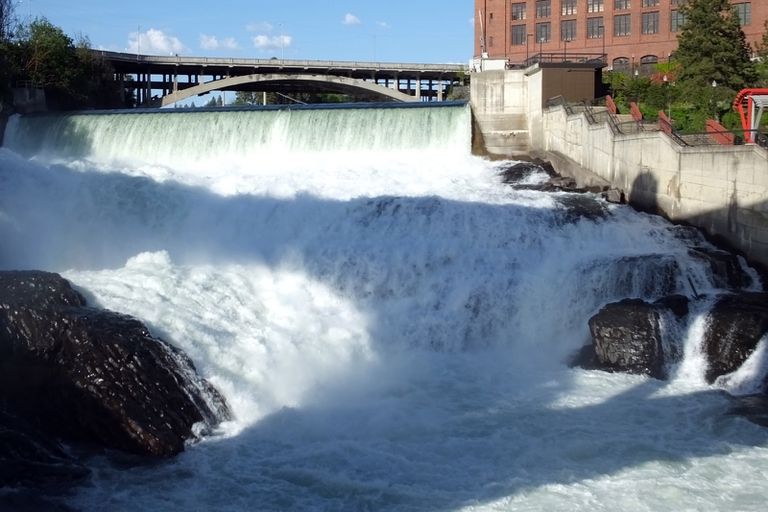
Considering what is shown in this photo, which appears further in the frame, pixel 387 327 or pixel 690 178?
pixel 690 178

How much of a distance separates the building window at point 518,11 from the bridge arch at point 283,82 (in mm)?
8401

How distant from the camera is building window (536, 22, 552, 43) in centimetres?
5350

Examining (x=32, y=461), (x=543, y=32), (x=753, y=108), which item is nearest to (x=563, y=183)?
(x=753, y=108)

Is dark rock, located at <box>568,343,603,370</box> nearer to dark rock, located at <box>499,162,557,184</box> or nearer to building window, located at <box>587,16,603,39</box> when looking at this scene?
dark rock, located at <box>499,162,557,184</box>

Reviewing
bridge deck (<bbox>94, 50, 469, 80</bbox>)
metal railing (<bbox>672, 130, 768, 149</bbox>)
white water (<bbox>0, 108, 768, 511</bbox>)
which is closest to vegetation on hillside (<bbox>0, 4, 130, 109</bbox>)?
bridge deck (<bbox>94, 50, 469, 80</bbox>)

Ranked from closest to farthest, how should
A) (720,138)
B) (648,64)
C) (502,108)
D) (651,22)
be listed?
(720,138), (502,108), (648,64), (651,22)

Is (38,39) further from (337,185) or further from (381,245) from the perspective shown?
(381,245)

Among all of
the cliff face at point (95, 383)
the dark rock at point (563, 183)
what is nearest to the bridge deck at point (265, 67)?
the dark rock at point (563, 183)

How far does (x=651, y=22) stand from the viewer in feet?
167

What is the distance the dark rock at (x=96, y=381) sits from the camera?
11.1 metres

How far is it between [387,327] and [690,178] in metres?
7.99

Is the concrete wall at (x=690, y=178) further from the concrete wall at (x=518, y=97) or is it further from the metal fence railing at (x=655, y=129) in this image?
the concrete wall at (x=518, y=97)

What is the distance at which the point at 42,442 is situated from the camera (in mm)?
10492

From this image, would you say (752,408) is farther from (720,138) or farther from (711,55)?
(711,55)
